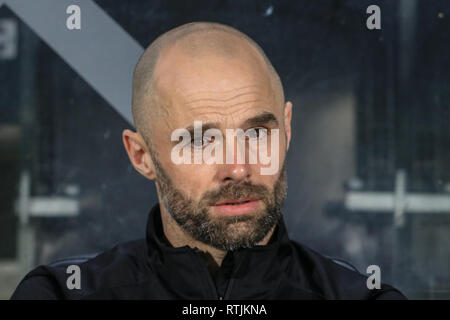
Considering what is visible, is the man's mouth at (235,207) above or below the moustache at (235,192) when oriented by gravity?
below

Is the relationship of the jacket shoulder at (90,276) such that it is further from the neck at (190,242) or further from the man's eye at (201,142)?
the man's eye at (201,142)

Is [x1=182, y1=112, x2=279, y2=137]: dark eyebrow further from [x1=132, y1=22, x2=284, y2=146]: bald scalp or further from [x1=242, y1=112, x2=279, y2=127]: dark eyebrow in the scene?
[x1=132, y1=22, x2=284, y2=146]: bald scalp

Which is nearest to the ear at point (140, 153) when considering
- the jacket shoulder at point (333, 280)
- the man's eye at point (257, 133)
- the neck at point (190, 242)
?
the neck at point (190, 242)

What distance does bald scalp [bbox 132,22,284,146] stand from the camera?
164 cm

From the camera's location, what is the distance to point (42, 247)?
2262 mm

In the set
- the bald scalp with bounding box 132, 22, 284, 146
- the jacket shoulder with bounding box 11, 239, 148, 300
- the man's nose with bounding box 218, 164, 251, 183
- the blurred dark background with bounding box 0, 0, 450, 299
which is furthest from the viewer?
the blurred dark background with bounding box 0, 0, 450, 299

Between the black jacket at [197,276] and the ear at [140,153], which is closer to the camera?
the black jacket at [197,276]

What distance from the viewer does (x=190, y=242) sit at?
1.70 metres

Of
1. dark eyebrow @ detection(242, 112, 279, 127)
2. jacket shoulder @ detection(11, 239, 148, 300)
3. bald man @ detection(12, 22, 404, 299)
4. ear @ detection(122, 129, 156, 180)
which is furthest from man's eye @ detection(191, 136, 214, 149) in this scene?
jacket shoulder @ detection(11, 239, 148, 300)

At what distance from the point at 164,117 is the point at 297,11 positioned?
3.08 feet

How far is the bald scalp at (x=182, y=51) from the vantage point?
5.38ft

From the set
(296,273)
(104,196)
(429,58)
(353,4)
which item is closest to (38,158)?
(104,196)

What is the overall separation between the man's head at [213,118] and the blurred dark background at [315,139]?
0.53 metres

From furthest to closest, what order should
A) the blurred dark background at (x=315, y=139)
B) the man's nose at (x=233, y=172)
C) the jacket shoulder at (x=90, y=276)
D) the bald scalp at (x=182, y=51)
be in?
the blurred dark background at (x=315, y=139)
the jacket shoulder at (x=90, y=276)
the bald scalp at (x=182, y=51)
the man's nose at (x=233, y=172)
